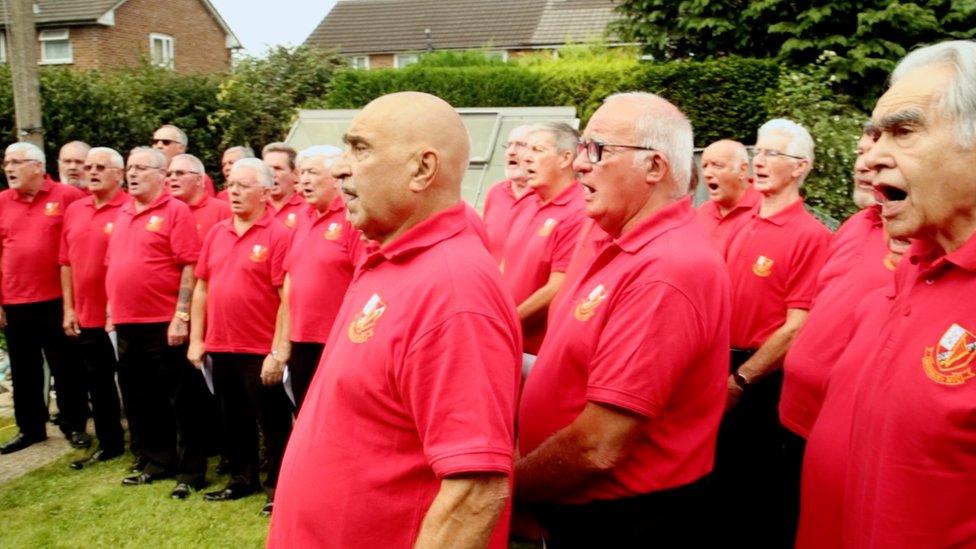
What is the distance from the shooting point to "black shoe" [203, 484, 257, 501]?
660 cm

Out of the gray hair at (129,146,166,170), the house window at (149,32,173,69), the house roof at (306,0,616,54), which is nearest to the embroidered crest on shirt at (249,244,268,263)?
the gray hair at (129,146,166,170)

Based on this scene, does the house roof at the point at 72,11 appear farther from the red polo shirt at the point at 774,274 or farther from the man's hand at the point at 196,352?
the red polo shirt at the point at 774,274

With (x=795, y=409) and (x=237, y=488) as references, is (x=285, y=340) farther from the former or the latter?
(x=795, y=409)

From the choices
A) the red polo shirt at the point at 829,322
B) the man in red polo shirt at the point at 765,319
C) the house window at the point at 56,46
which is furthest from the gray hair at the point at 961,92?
the house window at the point at 56,46

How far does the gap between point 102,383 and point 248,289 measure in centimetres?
197

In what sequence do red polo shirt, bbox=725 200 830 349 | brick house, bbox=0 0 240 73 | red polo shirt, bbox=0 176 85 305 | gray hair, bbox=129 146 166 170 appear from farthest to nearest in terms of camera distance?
brick house, bbox=0 0 240 73 → red polo shirt, bbox=0 176 85 305 → gray hair, bbox=129 146 166 170 → red polo shirt, bbox=725 200 830 349

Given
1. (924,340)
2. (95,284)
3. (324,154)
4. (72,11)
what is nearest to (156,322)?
(95,284)

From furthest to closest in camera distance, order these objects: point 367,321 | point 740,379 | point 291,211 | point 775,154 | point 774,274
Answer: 1. point 291,211
2. point 775,154
3. point 774,274
4. point 740,379
5. point 367,321

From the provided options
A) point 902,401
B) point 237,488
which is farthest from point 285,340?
point 902,401

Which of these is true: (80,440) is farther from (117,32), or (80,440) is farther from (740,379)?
(117,32)

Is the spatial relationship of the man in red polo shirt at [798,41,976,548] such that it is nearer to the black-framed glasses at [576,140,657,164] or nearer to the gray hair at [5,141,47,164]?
the black-framed glasses at [576,140,657,164]

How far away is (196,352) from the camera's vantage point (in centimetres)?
661

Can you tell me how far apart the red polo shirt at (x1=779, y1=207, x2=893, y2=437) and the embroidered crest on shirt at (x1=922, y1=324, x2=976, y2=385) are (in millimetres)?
1699

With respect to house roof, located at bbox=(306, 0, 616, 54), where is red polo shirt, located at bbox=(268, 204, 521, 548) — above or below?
below
